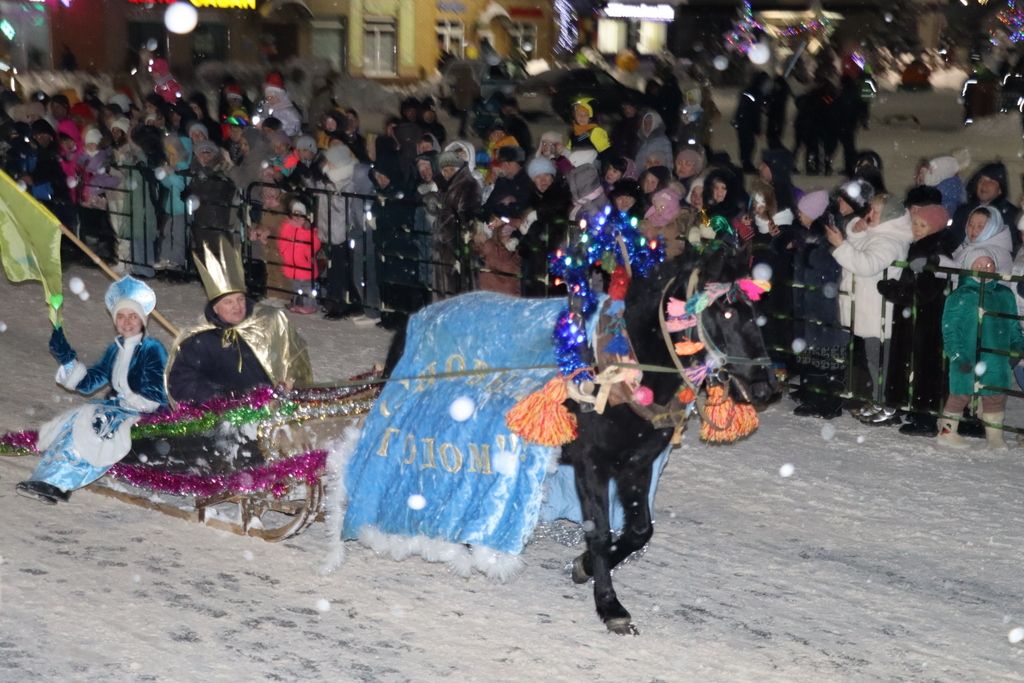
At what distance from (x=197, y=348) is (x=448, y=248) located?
5.24m

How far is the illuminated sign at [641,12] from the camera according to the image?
1588 inches

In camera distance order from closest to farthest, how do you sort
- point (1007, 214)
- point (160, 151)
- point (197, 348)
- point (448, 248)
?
point (197, 348), point (1007, 214), point (448, 248), point (160, 151)

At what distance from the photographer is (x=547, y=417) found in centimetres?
638

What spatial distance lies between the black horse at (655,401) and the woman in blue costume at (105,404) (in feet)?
8.37

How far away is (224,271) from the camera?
7.56 metres

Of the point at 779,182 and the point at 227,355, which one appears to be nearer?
the point at 227,355

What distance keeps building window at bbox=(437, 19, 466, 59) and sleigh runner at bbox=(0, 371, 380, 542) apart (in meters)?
34.2

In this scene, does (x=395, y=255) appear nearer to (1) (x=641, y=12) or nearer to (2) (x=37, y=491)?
(2) (x=37, y=491)

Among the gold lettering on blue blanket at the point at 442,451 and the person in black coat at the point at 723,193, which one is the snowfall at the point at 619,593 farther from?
the person in black coat at the point at 723,193

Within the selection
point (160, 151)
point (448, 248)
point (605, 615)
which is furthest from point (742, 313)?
point (160, 151)

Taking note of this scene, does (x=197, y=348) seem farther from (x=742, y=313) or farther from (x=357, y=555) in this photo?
(x=742, y=313)

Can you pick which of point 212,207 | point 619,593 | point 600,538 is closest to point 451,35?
point 212,207

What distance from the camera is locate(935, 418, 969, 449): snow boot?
995cm

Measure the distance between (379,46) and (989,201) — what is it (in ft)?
105
